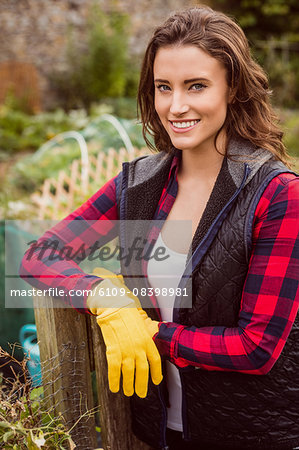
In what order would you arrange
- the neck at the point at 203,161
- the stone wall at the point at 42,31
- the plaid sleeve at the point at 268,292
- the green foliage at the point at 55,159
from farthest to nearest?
the stone wall at the point at 42,31 < the green foliage at the point at 55,159 < the neck at the point at 203,161 < the plaid sleeve at the point at 268,292

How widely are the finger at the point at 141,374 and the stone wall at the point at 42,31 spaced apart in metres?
10.8

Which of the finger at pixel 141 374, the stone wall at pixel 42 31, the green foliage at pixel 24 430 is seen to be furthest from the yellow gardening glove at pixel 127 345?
the stone wall at pixel 42 31

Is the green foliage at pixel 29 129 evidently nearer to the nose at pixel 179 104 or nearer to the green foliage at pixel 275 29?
the green foliage at pixel 275 29

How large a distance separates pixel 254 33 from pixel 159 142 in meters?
13.3

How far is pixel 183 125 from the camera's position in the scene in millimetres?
1300

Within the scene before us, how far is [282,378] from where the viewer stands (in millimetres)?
1269

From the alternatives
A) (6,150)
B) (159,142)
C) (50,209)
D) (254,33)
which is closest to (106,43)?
(6,150)

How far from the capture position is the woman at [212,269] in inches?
46.2

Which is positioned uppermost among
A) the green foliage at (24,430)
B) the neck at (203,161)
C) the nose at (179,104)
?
the nose at (179,104)

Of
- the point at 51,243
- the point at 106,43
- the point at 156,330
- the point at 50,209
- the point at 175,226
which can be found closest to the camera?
the point at 156,330

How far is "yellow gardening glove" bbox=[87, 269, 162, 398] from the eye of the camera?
1259 mm

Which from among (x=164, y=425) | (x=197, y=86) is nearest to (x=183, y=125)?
(x=197, y=86)

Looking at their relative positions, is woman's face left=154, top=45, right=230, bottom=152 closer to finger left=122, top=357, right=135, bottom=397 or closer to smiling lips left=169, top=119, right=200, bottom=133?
smiling lips left=169, top=119, right=200, bottom=133

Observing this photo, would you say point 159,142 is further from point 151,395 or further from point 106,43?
point 106,43
